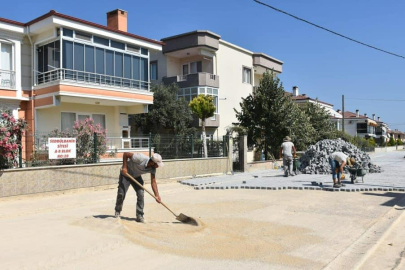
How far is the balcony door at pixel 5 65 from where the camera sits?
709 inches

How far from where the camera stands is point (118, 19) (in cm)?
2303

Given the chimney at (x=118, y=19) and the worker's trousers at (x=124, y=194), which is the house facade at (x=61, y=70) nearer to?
the chimney at (x=118, y=19)

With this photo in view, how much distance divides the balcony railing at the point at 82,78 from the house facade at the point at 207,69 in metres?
7.90

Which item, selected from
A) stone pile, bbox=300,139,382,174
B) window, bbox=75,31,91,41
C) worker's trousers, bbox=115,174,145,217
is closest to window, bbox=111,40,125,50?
window, bbox=75,31,91,41

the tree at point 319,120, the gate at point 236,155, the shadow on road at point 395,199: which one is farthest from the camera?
the tree at point 319,120

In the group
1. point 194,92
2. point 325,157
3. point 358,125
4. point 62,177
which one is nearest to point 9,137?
point 62,177

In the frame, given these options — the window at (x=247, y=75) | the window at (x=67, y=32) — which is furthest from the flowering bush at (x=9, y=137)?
the window at (x=247, y=75)

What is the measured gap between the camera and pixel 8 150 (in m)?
10.8

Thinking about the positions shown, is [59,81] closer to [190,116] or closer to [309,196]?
[190,116]

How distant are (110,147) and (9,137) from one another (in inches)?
221

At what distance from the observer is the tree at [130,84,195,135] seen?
1016 inches

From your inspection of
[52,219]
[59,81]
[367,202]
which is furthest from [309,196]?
[59,81]

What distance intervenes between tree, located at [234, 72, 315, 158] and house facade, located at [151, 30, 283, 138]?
5.51 m

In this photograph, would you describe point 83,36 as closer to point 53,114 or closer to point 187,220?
point 53,114
